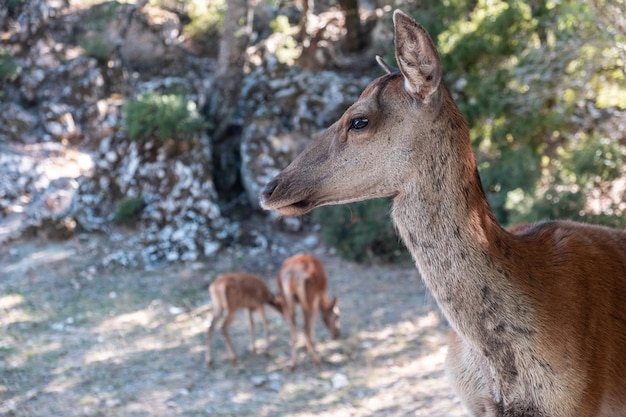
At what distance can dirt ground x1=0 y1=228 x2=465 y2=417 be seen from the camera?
212 inches

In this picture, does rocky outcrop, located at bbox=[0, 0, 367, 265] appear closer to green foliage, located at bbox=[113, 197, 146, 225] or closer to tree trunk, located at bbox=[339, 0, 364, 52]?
green foliage, located at bbox=[113, 197, 146, 225]

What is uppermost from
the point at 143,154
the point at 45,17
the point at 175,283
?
the point at 45,17

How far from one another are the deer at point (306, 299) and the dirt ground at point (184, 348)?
0.19 meters

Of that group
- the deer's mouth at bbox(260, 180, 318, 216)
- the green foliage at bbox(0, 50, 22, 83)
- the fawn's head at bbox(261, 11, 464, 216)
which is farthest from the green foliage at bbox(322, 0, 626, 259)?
the green foliage at bbox(0, 50, 22, 83)

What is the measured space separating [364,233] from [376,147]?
239 inches

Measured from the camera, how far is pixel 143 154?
402 inches

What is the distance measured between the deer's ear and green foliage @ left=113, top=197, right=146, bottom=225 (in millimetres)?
7904

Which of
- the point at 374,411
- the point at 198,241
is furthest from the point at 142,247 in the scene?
the point at 374,411

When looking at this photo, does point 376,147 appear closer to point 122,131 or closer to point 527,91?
point 527,91

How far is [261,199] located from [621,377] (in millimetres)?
1669

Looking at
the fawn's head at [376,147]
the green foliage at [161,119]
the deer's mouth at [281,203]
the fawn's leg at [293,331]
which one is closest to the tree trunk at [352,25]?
the green foliage at [161,119]

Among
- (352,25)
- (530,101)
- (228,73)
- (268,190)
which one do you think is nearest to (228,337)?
(268,190)

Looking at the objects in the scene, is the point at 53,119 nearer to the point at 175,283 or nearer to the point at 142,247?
the point at 142,247

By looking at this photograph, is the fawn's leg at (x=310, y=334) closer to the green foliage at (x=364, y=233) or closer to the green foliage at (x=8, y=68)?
the green foliage at (x=364, y=233)
